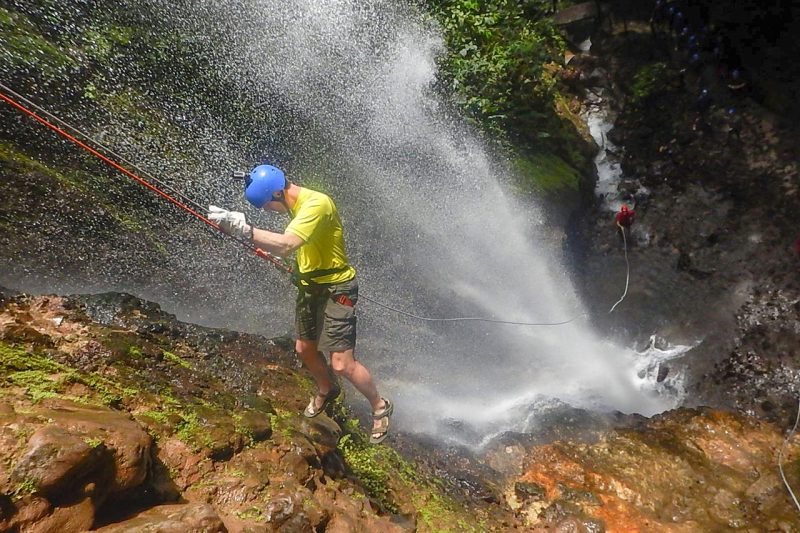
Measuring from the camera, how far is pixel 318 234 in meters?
3.82

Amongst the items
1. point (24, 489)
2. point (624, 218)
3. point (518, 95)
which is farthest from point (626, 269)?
point (24, 489)

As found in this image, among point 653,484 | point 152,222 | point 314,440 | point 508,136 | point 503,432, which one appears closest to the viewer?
point 314,440

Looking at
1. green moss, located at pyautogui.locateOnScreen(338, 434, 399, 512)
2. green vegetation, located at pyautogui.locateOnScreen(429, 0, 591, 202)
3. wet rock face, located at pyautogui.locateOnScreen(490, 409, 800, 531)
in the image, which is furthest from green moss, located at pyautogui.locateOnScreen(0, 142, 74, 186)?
green vegetation, located at pyautogui.locateOnScreen(429, 0, 591, 202)

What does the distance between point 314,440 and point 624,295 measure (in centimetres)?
781

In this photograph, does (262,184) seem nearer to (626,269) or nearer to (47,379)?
(47,379)

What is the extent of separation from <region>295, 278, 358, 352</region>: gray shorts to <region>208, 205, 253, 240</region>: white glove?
789 millimetres

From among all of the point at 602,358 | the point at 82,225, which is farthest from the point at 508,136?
the point at 82,225

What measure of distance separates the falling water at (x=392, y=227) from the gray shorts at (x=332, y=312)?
2.61 metres

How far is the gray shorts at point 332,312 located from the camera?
405cm

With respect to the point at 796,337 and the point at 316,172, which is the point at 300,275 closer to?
the point at 316,172

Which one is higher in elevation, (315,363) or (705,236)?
(705,236)

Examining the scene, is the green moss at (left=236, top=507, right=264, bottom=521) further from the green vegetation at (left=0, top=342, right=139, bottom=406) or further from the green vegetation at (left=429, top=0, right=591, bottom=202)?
the green vegetation at (left=429, top=0, right=591, bottom=202)

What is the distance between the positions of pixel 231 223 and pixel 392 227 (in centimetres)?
620

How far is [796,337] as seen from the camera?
753 centimetres
